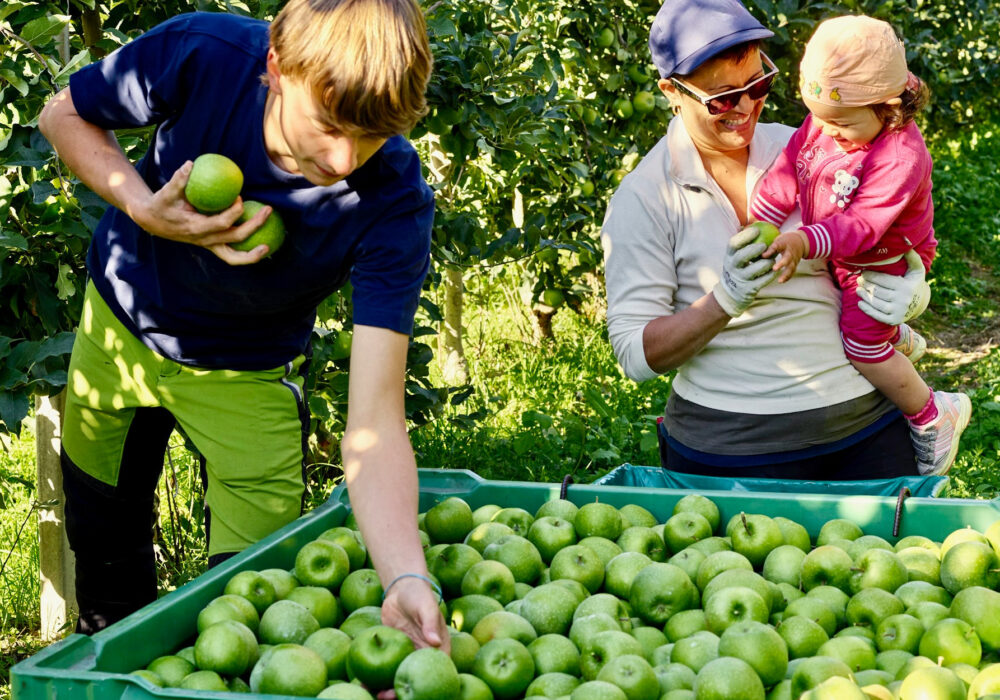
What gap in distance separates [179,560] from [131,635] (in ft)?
6.51

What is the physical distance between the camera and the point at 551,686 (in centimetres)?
158

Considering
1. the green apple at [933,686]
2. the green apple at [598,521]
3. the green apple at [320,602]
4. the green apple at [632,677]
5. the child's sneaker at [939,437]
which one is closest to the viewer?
the green apple at [933,686]

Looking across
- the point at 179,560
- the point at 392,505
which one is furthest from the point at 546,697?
the point at 179,560

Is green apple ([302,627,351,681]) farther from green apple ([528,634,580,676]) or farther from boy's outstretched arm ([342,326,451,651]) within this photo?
green apple ([528,634,580,676])

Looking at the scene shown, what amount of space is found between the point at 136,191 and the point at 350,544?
76cm

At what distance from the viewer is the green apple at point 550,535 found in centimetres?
209

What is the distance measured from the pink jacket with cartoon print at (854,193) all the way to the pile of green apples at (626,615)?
0.73 m

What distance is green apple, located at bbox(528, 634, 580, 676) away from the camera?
1649 millimetres

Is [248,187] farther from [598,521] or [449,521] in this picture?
[598,521]

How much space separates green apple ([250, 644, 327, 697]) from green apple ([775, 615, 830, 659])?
708 mm

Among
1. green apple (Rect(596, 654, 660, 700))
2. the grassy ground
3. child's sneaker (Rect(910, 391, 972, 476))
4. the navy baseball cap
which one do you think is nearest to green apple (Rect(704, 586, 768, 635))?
green apple (Rect(596, 654, 660, 700))

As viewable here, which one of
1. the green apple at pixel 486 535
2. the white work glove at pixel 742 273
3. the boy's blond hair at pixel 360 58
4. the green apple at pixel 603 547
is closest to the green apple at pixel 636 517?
the green apple at pixel 603 547

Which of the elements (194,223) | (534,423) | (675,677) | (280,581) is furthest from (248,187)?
(534,423)

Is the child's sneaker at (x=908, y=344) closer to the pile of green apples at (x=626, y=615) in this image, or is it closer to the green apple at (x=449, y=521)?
the pile of green apples at (x=626, y=615)
